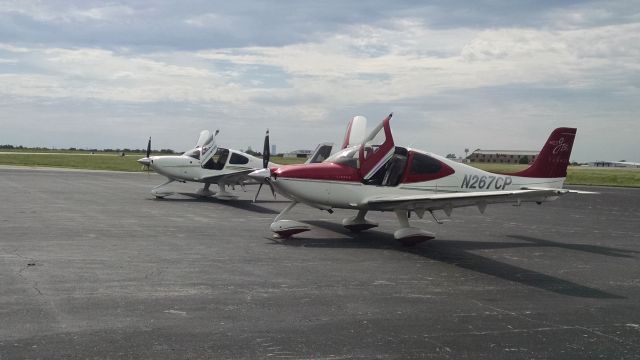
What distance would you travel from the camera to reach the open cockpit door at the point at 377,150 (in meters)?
13.4

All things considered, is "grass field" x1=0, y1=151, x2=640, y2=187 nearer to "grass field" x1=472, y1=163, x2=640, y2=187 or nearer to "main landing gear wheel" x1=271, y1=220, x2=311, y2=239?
"grass field" x1=472, y1=163, x2=640, y2=187

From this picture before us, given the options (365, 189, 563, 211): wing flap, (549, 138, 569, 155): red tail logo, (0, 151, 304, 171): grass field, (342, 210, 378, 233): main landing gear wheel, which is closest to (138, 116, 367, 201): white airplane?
(342, 210, 378, 233): main landing gear wheel

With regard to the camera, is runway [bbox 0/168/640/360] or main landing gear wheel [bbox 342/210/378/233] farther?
main landing gear wheel [bbox 342/210/378/233]

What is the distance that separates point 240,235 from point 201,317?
294 inches

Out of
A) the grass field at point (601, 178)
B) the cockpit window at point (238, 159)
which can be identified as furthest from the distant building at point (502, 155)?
the cockpit window at point (238, 159)

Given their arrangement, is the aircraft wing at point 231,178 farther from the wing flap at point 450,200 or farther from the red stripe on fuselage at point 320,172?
the wing flap at point 450,200

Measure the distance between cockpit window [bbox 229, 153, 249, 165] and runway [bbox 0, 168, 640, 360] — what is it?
31.4 ft

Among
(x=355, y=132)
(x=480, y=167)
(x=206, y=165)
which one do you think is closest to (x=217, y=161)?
(x=206, y=165)

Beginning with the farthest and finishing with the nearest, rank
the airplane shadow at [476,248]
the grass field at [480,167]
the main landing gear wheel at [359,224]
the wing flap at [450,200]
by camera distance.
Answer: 1. the grass field at [480,167]
2. the main landing gear wheel at [359,224]
3. the wing flap at [450,200]
4. the airplane shadow at [476,248]

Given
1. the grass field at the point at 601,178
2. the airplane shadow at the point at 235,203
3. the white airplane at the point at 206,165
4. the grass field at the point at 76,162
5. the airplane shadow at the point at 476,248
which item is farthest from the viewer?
the grass field at the point at 76,162

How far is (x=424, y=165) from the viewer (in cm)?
1415

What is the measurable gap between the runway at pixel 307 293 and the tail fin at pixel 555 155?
1.73 m

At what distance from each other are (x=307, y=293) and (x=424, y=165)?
22.4 ft

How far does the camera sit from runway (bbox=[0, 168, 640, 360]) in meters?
5.81
